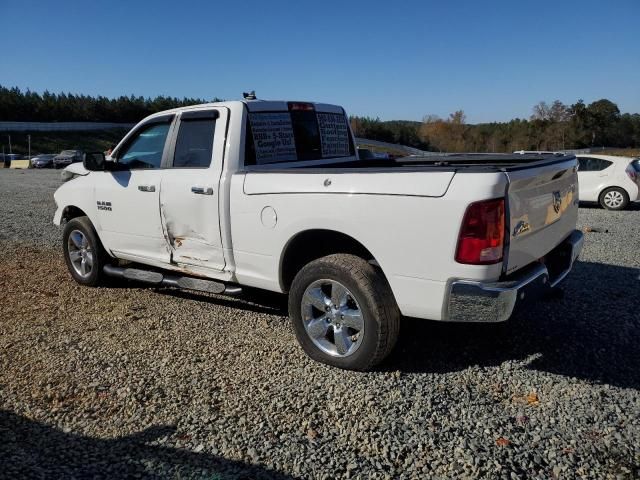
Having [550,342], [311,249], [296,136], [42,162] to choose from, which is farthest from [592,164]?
[42,162]

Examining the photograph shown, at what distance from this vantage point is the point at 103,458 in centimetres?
276

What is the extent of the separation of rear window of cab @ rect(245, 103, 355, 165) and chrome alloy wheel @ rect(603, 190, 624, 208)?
33.5 ft

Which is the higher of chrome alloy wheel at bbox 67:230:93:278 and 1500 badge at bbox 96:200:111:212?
1500 badge at bbox 96:200:111:212

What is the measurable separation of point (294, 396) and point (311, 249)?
121cm

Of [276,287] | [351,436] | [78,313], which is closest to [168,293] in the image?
[78,313]

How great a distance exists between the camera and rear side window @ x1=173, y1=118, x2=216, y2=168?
15.0 ft

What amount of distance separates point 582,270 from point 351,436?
4.75 meters

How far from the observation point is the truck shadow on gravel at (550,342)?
379 centimetres

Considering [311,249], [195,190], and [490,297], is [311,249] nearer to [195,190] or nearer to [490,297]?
[195,190]

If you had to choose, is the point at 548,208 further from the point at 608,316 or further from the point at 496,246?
the point at 608,316

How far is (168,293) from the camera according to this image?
573 centimetres

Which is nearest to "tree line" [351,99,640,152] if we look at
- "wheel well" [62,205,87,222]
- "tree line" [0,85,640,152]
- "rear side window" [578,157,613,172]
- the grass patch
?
"tree line" [0,85,640,152]

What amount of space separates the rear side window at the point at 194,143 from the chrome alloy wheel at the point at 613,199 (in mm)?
11982

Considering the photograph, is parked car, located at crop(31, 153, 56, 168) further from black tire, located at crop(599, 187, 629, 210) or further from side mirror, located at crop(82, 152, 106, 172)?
side mirror, located at crop(82, 152, 106, 172)
